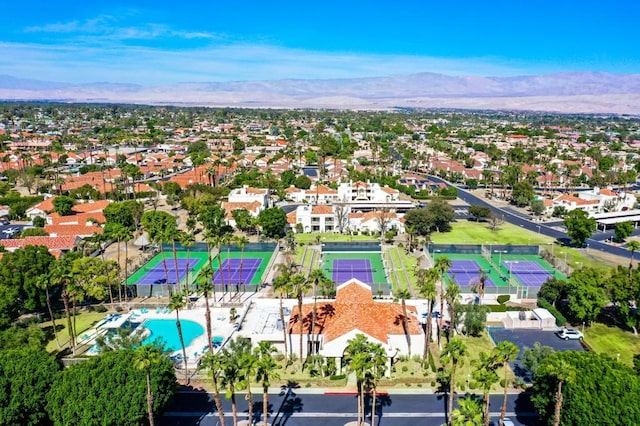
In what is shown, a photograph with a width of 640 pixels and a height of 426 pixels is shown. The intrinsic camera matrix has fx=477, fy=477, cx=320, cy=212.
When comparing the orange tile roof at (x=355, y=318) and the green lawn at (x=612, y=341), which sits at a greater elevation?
the orange tile roof at (x=355, y=318)

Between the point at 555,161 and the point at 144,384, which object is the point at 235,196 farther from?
the point at 555,161

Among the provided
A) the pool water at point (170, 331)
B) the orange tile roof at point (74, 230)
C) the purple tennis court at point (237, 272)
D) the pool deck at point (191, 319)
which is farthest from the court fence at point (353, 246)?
the orange tile roof at point (74, 230)

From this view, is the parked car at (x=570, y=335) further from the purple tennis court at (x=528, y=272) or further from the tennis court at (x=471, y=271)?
the purple tennis court at (x=528, y=272)

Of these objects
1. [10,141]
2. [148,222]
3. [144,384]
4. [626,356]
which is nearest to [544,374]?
[626,356]

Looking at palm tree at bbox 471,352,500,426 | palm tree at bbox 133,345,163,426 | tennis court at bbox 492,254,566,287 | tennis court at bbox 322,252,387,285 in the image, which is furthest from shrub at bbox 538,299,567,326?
palm tree at bbox 133,345,163,426

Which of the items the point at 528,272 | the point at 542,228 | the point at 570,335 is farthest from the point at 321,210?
the point at 570,335

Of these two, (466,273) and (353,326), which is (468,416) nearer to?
(353,326)

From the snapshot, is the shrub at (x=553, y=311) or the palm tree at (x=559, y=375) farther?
the shrub at (x=553, y=311)
